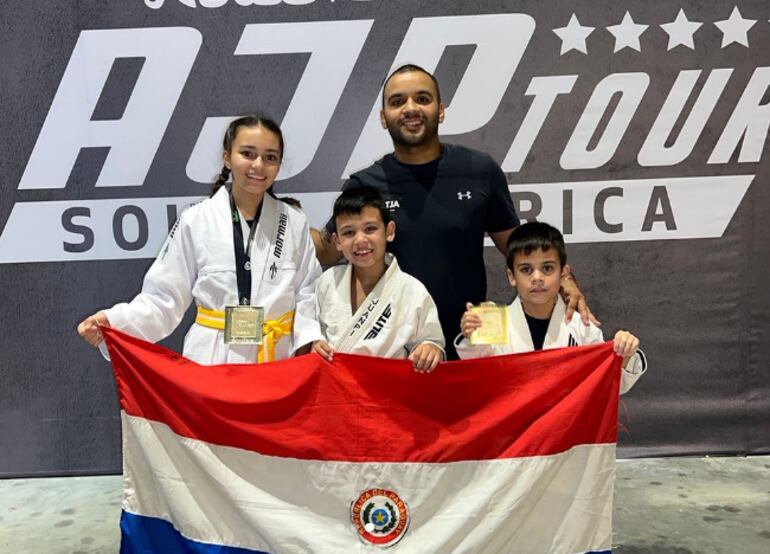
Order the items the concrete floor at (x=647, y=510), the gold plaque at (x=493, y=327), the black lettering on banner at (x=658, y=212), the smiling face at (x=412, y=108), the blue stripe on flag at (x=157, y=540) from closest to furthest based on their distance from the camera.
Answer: the gold plaque at (x=493, y=327)
the blue stripe on flag at (x=157, y=540)
the smiling face at (x=412, y=108)
the concrete floor at (x=647, y=510)
the black lettering on banner at (x=658, y=212)

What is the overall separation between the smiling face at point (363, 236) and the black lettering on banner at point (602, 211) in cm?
158

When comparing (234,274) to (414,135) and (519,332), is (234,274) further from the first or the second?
(519,332)

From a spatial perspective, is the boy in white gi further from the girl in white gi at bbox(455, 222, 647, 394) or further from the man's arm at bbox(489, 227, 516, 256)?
the man's arm at bbox(489, 227, 516, 256)

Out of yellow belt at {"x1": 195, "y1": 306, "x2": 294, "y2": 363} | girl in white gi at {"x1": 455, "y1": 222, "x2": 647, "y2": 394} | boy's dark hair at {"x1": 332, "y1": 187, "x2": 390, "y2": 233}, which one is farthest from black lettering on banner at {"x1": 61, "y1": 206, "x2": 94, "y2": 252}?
girl in white gi at {"x1": 455, "y1": 222, "x2": 647, "y2": 394}

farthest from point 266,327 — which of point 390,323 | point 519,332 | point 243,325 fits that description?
point 519,332

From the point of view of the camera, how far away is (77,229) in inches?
125

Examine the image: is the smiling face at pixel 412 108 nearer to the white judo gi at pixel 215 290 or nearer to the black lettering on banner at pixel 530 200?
the white judo gi at pixel 215 290

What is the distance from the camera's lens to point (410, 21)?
10.1 feet

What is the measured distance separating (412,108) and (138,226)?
1692 mm

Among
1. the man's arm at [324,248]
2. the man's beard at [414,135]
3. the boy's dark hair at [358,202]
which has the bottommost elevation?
the man's arm at [324,248]

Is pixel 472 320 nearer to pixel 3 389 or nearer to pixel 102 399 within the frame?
pixel 102 399

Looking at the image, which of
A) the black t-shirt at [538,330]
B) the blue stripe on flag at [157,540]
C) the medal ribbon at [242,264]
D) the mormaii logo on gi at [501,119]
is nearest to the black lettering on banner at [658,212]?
the mormaii logo on gi at [501,119]

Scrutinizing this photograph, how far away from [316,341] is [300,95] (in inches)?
61.8

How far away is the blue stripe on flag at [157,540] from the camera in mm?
1924
